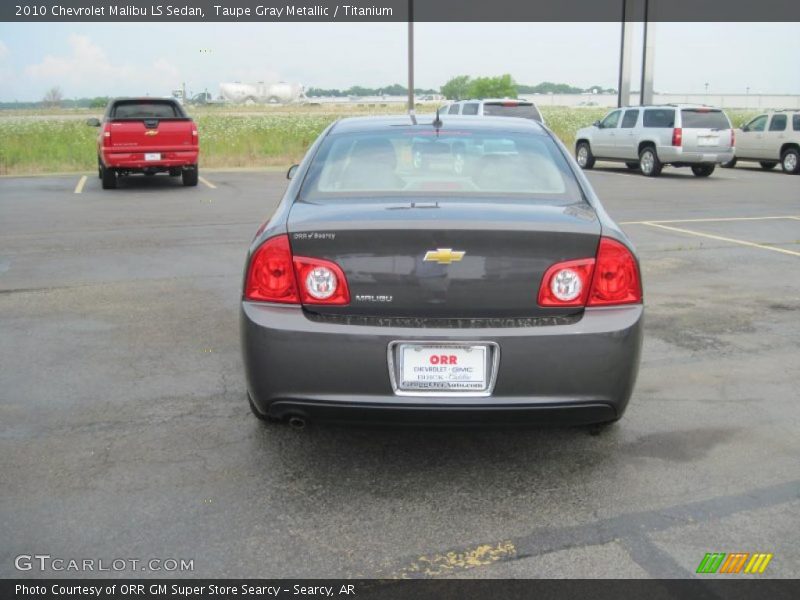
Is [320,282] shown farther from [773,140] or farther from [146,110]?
[773,140]

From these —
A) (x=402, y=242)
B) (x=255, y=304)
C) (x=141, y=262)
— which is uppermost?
(x=402, y=242)

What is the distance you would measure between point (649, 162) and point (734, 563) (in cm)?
1989

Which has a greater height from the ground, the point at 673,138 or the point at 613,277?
the point at 613,277

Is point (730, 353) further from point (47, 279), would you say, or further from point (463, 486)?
point (47, 279)

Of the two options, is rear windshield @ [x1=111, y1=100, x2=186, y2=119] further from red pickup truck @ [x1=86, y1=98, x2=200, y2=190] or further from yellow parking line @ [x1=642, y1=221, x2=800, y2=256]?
yellow parking line @ [x1=642, y1=221, x2=800, y2=256]

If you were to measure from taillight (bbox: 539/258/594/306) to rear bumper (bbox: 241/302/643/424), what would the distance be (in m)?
0.09

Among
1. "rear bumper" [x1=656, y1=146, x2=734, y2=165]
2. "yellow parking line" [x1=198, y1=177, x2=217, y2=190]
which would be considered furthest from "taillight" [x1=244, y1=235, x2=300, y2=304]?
"rear bumper" [x1=656, y1=146, x2=734, y2=165]

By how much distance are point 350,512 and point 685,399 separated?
2.22 metres

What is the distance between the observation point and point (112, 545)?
10.1 ft

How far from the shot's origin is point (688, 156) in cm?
2081

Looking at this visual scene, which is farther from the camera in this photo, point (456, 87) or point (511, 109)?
point (456, 87)

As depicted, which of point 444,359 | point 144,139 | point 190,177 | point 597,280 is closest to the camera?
point 444,359

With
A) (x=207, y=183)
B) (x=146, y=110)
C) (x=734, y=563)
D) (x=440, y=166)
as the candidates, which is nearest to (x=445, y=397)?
(x=734, y=563)
